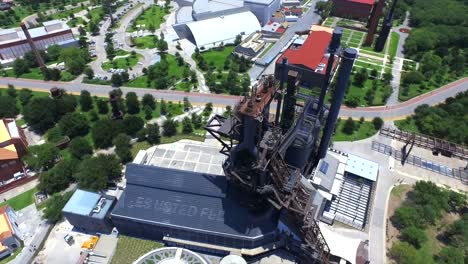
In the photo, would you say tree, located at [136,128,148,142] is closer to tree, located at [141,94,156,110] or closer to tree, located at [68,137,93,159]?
tree, located at [68,137,93,159]

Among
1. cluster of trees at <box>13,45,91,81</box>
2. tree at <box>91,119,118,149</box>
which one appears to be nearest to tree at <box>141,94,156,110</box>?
tree at <box>91,119,118,149</box>

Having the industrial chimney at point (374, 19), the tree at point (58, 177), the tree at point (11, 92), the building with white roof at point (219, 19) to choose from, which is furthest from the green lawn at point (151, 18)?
the industrial chimney at point (374, 19)

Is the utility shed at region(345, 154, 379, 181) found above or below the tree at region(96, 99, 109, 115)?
below

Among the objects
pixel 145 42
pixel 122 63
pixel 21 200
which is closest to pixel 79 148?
pixel 21 200

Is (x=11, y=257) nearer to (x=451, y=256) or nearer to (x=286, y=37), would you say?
(x=451, y=256)

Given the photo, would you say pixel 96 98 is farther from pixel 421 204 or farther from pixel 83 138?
pixel 421 204

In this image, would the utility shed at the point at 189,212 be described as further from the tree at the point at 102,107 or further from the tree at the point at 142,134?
the tree at the point at 102,107
